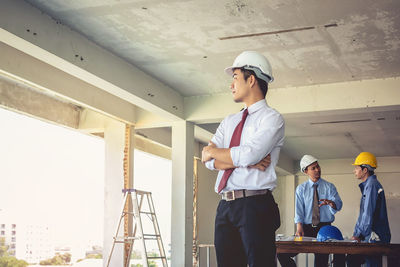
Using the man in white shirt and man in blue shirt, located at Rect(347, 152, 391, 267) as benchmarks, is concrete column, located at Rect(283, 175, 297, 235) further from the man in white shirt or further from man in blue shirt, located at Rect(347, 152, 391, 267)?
the man in white shirt

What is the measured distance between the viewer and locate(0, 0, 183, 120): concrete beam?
202 inches

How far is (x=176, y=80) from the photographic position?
7.98 meters

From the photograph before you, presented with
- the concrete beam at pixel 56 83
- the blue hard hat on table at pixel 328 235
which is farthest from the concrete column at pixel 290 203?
the blue hard hat on table at pixel 328 235

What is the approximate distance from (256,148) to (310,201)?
14.2 ft

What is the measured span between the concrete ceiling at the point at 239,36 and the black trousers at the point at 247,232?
3425mm

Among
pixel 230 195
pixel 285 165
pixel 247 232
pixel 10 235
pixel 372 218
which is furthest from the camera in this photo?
pixel 285 165

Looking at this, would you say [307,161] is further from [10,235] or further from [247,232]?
[247,232]

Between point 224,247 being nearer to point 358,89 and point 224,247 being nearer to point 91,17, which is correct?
point 91,17

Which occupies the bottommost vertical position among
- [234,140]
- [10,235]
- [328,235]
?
[10,235]

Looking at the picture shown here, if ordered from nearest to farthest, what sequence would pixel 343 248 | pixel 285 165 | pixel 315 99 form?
pixel 343 248, pixel 315 99, pixel 285 165

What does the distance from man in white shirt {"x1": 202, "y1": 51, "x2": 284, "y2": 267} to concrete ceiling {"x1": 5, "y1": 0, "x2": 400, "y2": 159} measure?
3053mm

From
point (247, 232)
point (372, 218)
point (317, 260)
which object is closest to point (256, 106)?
point (247, 232)

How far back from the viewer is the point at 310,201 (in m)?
6.32

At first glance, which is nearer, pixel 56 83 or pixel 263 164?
pixel 263 164
